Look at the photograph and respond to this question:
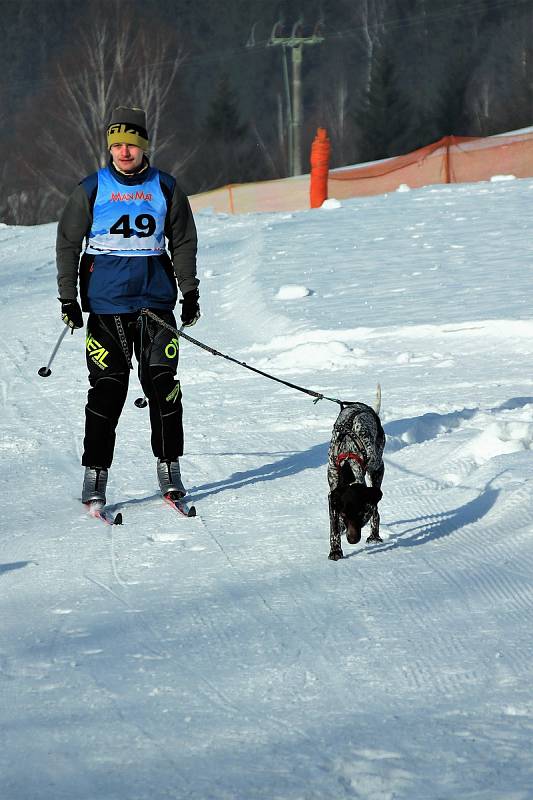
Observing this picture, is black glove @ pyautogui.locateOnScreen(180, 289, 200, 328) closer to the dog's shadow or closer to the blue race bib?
the blue race bib

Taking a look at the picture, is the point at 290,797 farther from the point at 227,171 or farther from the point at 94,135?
the point at 227,171

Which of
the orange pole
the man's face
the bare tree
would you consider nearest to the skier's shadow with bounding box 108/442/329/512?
the man's face

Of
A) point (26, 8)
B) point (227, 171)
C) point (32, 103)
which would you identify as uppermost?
point (26, 8)

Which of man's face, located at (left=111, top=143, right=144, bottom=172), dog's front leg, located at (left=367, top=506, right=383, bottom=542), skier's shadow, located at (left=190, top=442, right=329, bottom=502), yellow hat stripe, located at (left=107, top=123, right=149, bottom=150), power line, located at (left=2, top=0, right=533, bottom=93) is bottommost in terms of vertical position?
skier's shadow, located at (left=190, top=442, right=329, bottom=502)

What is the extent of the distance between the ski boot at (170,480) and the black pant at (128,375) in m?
0.04

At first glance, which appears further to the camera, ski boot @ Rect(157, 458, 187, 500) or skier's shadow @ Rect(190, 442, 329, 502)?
skier's shadow @ Rect(190, 442, 329, 502)

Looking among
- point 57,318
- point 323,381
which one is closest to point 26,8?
point 57,318

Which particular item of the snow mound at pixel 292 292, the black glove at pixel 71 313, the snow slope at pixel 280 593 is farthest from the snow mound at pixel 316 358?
the black glove at pixel 71 313

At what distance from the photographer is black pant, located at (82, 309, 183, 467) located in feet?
18.4

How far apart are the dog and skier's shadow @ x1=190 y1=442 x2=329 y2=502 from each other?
123 centimetres

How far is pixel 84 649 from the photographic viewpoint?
3783mm

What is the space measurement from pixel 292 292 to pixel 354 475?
316 inches

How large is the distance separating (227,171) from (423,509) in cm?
4857

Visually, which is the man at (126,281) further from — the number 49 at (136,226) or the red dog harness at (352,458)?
the red dog harness at (352,458)
